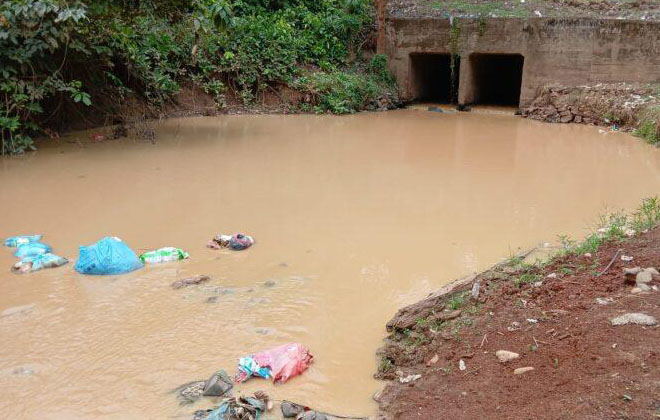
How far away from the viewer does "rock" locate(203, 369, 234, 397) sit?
10.6ft

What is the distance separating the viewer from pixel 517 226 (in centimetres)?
617

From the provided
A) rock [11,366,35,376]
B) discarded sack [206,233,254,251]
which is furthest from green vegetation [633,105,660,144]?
rock [11,366,35,376]

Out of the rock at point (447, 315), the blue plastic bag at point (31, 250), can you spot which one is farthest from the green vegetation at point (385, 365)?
the blue plastic bag at point (31, 250)

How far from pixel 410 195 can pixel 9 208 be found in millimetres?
4695

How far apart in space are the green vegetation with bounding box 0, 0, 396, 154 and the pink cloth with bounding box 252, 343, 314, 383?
579 centimetres

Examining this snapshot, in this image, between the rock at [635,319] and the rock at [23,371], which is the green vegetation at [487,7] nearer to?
the rock at [635,319]

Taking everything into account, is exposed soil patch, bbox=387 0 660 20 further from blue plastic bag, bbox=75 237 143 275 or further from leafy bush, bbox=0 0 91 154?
blue plastic bag, bbox=75 237 143 275

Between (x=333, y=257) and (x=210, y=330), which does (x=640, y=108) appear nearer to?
(x=333, y=257)

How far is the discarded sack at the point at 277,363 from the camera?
11.2ft

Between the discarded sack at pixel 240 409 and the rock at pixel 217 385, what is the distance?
106mm

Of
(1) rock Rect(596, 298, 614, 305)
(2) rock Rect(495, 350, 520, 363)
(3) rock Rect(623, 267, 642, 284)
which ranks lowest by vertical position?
(2) rock Rect(495, 350, 520, 363)

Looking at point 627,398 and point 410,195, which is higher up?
point 627,398

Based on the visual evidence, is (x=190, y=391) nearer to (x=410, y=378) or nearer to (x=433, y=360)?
(x=410, y=378)

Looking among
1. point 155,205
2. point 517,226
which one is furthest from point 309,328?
point 155,205
